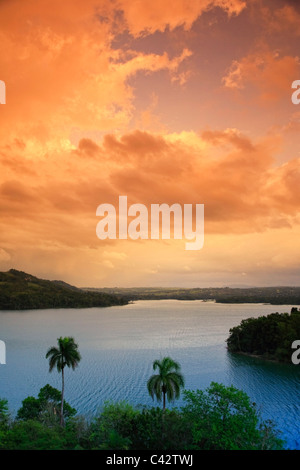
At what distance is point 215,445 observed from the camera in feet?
81.0

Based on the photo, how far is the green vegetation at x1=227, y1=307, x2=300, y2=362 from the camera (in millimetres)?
70312

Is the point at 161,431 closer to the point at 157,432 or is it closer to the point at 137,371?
the point at 157,432

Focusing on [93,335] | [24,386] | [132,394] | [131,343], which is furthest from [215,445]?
[93,335]

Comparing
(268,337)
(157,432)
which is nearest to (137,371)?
(268,337)

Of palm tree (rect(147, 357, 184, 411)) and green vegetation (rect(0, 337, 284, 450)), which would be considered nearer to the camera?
green vegetation (rect(0, 337, 284, 450))

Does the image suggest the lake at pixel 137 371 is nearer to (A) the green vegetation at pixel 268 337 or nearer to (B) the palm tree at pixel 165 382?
(A) the green vegetation at pixel 268 337

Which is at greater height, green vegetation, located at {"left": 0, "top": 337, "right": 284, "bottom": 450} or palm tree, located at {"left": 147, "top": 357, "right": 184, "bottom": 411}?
palm tree, located at {"left": 147, "top": 357, "right": 184, "bottom": 411}

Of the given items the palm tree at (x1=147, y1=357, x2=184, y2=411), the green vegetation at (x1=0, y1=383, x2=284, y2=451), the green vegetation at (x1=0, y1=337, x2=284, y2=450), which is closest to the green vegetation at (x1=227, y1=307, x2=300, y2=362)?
the green vegetation at (x1=0, y1=383, x2=284, y2=451)

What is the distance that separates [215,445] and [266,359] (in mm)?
53498

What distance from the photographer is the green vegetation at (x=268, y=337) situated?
7031 centimetres

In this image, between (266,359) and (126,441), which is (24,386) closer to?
(126,441)

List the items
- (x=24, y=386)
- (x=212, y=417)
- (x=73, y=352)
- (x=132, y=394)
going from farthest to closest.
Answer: (x=24, y=386) < (x=132, y=394) < (x=73, y=352) < (x=212, y=417)

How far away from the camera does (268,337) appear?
75875 millimetres

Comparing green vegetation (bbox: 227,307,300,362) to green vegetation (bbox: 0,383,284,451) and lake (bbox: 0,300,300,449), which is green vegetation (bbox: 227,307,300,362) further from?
green vegetation (bbox: 0,383,284,451)
